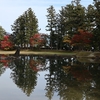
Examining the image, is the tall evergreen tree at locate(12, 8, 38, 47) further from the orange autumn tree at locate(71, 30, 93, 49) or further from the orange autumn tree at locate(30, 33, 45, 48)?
the orange autumn tree at locate(71, 30, 93, 49)

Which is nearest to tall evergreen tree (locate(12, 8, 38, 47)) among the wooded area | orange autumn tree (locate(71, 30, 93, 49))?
the wooded area

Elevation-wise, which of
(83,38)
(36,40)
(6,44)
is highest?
(83,38)

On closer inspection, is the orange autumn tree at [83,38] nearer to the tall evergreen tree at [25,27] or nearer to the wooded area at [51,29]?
the wooded area at [51,29]

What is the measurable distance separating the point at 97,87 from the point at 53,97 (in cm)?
351

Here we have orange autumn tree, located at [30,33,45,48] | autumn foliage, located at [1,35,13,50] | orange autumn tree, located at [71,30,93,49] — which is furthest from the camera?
autumn foliage, located at [1,35,13,50]

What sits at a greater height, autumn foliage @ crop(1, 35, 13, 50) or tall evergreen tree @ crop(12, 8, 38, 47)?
tall evergreen tree @ crop(12, 8, 38, 47)

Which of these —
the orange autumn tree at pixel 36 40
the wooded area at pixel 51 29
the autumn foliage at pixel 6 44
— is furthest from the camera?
the autumn foliage at pixel 6 44

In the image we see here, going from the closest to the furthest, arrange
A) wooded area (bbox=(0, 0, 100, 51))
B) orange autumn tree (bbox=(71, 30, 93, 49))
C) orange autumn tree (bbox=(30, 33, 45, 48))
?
orange autumn tree (bbox=(71, 30, 93, 49)) < wooded area (bbox=(0, 0, 100, 51)) < orange autumn tree (bbox=(30, 33, 45, 48))

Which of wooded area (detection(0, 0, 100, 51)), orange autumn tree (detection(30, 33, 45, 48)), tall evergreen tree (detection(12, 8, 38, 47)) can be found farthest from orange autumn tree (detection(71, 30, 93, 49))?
tall evergreen tree (detection(12, 8, 38, 47))

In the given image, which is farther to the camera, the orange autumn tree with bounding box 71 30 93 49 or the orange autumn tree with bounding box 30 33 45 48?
the orange autumn tree with bounding box 30 33 45 48

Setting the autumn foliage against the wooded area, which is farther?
the autumn foliage

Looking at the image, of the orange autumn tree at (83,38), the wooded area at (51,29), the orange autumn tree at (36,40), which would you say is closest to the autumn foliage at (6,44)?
the wooded area at (51,29)

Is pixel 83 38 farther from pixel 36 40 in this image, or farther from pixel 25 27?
pixel 25 27

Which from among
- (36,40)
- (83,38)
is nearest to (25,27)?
(36,40)
